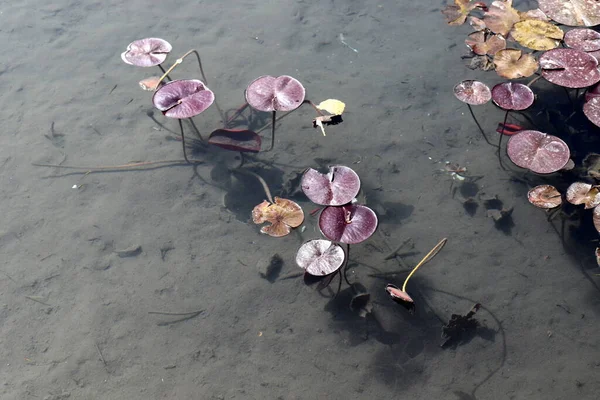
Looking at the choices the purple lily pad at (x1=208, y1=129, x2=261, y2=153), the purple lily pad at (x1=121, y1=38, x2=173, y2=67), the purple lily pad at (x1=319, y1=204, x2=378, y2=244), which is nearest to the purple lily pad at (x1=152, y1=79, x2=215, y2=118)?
the purple lily pad at (x1=208, y1=129, x2=261, y2=153)

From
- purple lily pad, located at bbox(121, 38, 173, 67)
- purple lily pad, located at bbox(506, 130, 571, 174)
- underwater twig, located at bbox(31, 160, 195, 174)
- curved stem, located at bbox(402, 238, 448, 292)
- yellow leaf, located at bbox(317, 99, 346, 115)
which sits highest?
purple lily pad, located at bbox(121, 38, 173, 67)

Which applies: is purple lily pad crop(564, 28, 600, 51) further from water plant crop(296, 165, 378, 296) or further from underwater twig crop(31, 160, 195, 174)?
underwater twig crop(31, 160, 195, 174)

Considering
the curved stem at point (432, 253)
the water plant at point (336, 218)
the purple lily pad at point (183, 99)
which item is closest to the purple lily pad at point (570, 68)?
the curved stem at point (432, 253)

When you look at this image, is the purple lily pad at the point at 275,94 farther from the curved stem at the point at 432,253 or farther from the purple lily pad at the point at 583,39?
the purple lily pad at the point at 583,39

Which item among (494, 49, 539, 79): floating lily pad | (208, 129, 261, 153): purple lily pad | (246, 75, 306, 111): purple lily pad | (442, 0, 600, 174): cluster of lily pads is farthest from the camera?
(494, 49, 539, 79): floating lily pad

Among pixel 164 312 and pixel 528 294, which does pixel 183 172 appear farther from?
pixel 528 294

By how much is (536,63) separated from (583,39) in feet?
1.24

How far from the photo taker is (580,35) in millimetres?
3402

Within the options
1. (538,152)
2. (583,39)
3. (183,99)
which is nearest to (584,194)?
(538,152)

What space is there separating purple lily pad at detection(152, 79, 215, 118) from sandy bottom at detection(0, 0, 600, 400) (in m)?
0.41

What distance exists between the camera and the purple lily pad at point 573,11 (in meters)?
3.52

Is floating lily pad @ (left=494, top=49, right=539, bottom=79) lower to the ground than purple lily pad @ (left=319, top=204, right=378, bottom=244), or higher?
higher

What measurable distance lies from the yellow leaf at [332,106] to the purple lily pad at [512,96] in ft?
3.21

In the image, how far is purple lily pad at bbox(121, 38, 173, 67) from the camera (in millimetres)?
3381
